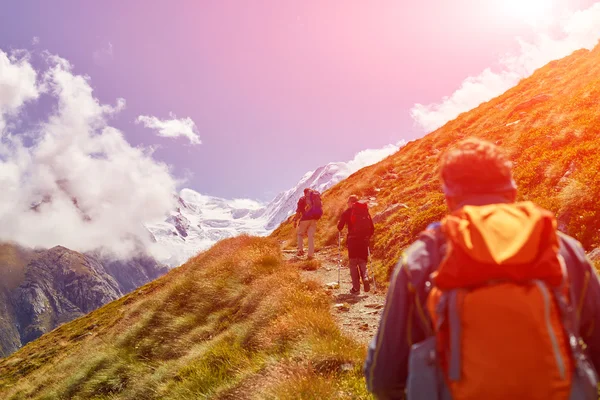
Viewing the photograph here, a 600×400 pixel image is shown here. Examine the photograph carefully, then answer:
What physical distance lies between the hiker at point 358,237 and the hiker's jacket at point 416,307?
9833 mm

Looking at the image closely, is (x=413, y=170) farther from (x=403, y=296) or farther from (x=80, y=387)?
(x=403, y=296)

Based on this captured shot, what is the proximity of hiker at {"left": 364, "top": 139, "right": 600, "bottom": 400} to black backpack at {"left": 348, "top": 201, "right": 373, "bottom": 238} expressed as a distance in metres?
9.94

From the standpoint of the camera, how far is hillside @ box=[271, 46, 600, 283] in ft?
35.9

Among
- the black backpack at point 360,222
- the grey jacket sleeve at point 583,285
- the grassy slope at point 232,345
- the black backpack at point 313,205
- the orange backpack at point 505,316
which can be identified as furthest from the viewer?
the black backpack at point 313,205

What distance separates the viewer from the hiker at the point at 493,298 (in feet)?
7.31

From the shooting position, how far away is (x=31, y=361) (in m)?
37.0

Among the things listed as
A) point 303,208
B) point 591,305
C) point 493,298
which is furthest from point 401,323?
point 303,208

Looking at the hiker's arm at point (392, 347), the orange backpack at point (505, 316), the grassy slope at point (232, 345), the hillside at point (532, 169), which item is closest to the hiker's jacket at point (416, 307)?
the hiker's arm at point (392, 347)

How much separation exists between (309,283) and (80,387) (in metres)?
7.88

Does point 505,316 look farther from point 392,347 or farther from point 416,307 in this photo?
point 392,347

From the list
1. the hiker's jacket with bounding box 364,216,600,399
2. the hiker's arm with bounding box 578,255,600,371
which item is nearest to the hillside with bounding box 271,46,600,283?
the hiker's arm with bounding box 578,255,600,371

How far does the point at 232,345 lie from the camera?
993 centimetres

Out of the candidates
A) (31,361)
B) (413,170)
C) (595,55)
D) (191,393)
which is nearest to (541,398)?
(191,393)

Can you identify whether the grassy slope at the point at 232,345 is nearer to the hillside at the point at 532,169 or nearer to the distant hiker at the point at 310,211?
the distant hiker at the point at 310,211
